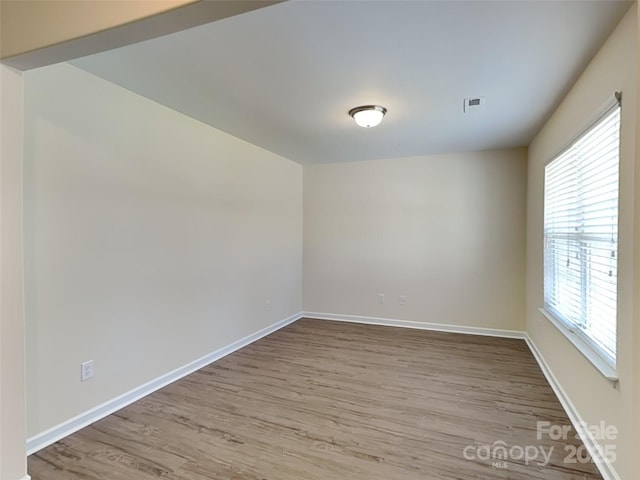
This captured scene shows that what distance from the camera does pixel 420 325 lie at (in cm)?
493

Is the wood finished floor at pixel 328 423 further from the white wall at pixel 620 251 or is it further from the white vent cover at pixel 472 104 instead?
the white vent cover at pixel 472 104

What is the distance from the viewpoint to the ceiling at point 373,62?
1.72 metres

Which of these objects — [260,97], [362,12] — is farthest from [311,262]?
[362,12]

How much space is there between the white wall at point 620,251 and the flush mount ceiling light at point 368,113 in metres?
1.39

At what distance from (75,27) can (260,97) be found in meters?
1.41

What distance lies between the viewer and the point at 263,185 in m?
4.51

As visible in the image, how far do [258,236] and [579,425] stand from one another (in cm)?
351

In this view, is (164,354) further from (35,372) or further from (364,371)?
(364,371)

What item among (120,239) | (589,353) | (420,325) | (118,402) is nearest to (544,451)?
(589,353)

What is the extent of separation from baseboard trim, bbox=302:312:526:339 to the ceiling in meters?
2.57

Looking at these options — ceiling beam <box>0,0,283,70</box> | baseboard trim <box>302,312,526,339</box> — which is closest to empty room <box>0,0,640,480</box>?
ceiling beam <box>0,0,283,70</box>

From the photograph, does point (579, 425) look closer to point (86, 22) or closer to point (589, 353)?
point (589, 353)

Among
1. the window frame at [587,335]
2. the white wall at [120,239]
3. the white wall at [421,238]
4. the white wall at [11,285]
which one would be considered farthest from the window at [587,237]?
the white wall at [120,239]

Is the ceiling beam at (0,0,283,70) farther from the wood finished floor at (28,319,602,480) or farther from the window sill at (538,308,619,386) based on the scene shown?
the window sill at (538,308,619,386)
